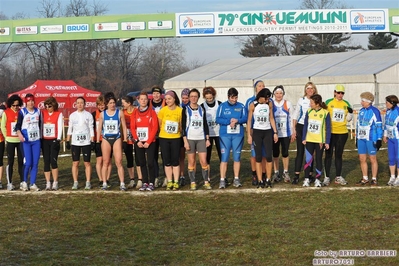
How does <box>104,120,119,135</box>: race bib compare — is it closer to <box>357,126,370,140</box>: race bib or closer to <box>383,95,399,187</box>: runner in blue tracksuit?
<box>357,126,370,140</box>: race bib

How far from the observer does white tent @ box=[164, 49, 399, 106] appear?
105ft

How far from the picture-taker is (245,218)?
395 inches

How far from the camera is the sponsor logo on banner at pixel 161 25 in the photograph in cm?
3431

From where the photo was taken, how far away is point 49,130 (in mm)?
13281

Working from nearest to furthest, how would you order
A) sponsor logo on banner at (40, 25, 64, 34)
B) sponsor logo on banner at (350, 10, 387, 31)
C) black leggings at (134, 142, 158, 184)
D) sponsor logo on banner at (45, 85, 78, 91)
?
black leggings at (134, 142, 158, 184)
sponsor logo on banner at (350, 10, 387, 31)
sponsor logo on banner at (40, 25, 64, 34)
sponsor logo on banner at (45, 85, 78, 91)

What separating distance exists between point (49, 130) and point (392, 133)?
635 cm

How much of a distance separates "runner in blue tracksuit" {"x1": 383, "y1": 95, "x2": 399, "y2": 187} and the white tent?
18.8 metres

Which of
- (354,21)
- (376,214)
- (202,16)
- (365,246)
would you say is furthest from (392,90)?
(365,246)

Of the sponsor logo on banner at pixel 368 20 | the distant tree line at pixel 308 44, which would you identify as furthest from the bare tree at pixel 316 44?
the sponsor logo on banner at pixel 368 20

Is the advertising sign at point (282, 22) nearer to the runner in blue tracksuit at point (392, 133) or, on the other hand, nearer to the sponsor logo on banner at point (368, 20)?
the sponsor logo on banner at point (368, 20)

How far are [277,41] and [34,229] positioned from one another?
68776 mm

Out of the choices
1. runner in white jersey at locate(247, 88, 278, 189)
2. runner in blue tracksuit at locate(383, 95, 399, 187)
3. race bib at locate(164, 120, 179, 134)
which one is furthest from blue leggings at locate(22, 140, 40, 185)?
runner in blue tracksuit at locate(383, 95, 399, 187)

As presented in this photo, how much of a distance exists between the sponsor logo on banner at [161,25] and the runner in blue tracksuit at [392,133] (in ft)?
72.6

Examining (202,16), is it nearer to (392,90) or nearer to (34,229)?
(392,90)
